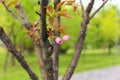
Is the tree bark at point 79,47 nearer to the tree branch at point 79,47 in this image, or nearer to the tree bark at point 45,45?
the tree branch at point 79,47

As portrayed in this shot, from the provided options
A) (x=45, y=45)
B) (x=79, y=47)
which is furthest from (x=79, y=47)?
(x=45, y=45)

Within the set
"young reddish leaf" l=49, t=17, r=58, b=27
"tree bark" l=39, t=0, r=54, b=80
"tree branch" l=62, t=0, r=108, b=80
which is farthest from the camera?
"tree branch" l=62, t=0, r=108, b=80

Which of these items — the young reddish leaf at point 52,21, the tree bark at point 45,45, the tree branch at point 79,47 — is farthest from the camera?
the tree branch at point 79,47

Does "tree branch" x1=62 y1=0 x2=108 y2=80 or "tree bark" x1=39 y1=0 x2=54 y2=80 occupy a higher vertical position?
"tree bark" x1=39 y1=0 x2=54 y2=80

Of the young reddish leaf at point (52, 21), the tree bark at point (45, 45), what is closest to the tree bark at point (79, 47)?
the tree bark at point (45, 45)

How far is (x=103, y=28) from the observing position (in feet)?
185

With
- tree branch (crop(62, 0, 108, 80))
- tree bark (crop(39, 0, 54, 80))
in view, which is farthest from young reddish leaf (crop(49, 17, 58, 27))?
tree branch (crop(62, 0, 108, 80))

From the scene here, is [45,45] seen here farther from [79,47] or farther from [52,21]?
[79,47]

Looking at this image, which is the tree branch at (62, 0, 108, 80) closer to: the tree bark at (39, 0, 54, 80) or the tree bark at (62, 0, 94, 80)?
the tree bark at (62, 0, 94, 80)

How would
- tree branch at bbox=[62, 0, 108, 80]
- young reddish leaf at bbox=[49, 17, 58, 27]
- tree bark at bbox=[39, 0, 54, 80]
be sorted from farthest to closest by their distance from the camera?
tree branch at bbox=[62, 0, 108, 80], young reddish leaf at bbox=[49, 17, 58, 27], tree bark at bbox=[39, 0, 54, 80]

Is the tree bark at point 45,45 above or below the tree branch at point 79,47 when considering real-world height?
above

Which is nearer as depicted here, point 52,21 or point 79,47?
point 52,21

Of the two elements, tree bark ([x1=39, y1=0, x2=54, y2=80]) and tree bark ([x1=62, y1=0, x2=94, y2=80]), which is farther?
tree bark ([x1=62, y1=0, x2=94, y2=80])

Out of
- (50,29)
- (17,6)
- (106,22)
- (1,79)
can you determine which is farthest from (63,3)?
(106,22)
